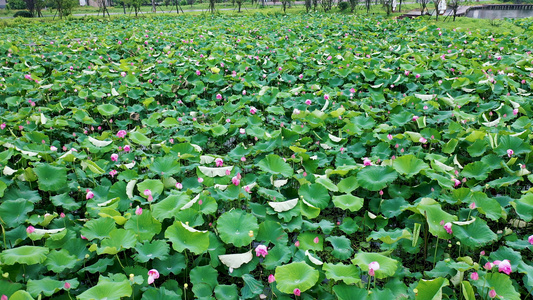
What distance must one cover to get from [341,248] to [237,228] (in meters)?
0.59

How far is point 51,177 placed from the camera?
8.02ft

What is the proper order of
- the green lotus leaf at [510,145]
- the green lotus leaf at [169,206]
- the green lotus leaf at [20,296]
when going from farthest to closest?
the green lotus leaf at [510,145]
the green lotus leaf at [169,206]
the green lotus leaf at [20,296]

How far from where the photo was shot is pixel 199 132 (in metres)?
3.52

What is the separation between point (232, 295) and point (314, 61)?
4.81 metres

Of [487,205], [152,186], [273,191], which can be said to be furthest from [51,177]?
[487,205]

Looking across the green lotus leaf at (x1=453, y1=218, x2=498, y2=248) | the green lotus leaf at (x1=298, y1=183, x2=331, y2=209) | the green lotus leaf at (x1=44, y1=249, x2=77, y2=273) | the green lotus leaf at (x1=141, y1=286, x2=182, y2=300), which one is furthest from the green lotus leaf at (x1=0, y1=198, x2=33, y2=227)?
the green lotus leaf at (x1=453, y1=218, x2=498, y2=248)

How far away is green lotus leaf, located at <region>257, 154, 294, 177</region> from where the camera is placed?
2516 millimetres

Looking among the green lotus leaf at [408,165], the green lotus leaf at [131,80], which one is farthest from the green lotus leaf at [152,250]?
the green lotus leaf at [131,80]

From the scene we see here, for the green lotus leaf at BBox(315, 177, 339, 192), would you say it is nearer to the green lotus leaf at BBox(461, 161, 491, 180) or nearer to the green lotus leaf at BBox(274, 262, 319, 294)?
the green lotus leaf at BBox(274, 262, 319, 294)

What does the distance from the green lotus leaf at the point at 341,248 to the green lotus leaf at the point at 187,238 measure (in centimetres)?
68

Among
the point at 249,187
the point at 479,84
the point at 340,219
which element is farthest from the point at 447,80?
the point at 249,187

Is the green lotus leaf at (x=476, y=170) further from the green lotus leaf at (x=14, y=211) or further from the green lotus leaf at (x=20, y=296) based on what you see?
the green lotus leaf at (x=14, y=211)

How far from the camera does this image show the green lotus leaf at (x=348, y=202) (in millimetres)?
2174

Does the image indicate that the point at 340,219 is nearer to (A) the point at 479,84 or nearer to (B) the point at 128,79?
(A) the point at 479,84
